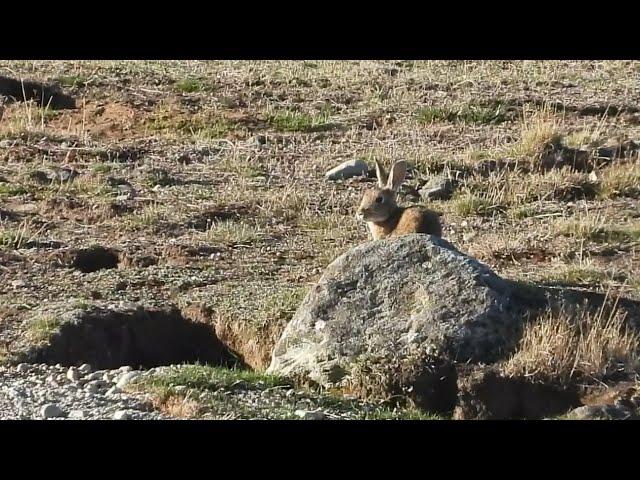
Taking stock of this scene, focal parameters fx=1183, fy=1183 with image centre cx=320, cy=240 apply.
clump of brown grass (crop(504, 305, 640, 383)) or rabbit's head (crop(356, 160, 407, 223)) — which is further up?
rabbit's head (crop(356, 160, 407, 223))

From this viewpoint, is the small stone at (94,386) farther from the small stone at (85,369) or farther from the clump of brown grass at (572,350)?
the clump of brown grass at (572,350)

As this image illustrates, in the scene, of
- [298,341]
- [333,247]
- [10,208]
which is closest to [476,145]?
[333,247]

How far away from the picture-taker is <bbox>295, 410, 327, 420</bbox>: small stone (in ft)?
23.8

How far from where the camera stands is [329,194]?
1277 centimetres

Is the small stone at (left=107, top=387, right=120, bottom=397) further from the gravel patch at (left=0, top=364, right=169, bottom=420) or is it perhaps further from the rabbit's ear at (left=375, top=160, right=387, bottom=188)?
the rabbit's ear at (left=375, top=160, right=387, bottom=188)

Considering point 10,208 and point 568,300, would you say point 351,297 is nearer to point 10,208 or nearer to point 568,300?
point 568,300

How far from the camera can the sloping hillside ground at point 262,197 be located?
28.6ft

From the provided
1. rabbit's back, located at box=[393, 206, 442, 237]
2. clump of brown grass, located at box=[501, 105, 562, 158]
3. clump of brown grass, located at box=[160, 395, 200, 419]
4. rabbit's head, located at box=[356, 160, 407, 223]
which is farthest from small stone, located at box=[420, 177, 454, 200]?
clump of brown grass, located at box=[160, 395, 200, 419]

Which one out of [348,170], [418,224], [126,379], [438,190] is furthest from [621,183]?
[126,379]

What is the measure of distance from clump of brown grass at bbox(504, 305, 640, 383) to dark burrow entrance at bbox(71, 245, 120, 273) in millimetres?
4196

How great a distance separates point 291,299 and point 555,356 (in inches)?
98.6

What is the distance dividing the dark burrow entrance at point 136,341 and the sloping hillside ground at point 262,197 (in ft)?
0.05

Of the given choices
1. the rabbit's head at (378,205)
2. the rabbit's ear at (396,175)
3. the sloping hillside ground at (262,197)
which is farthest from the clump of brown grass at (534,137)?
the rabbit's head at (378,205)

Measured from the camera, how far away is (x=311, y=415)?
23.9ft
